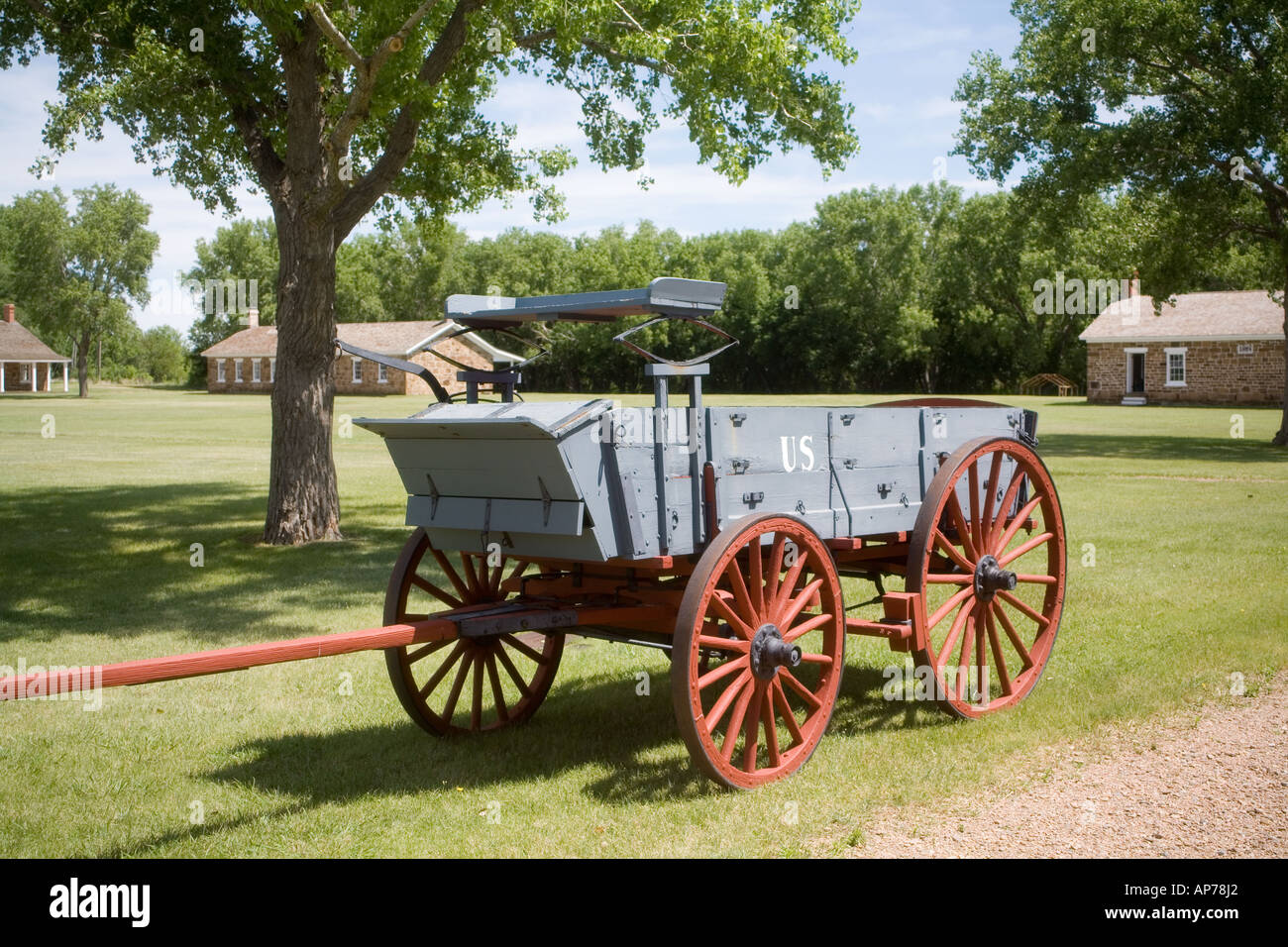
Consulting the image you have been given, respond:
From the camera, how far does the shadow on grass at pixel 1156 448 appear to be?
79.8 feet

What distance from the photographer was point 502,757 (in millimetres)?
5746

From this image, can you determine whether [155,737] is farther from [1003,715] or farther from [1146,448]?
[1146,448]

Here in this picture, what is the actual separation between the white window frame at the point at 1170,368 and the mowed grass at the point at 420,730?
1465 inches

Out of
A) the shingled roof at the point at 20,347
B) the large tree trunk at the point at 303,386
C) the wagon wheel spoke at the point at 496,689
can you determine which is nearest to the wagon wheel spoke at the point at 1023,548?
the wagon wheel spoke at the point at 496,689

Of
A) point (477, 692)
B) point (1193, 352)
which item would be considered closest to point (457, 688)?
point (477, 692)

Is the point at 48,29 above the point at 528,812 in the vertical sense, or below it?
above

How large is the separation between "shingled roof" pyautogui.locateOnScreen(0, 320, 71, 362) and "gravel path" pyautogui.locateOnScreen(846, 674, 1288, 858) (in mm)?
85806

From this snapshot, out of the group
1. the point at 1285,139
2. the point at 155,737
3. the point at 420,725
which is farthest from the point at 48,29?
the point at 1285,139

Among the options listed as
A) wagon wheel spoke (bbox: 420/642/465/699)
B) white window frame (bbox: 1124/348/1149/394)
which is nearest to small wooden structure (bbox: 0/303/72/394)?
white window frame (bbox: 1124/348/1149/394)

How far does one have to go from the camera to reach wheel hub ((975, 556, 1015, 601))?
20.7 feet

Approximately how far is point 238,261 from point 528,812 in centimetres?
9315

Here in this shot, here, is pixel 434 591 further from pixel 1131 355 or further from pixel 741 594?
pixel 1131 355

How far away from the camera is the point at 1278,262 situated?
27609 millimetres

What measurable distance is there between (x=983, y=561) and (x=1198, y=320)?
158 feet
